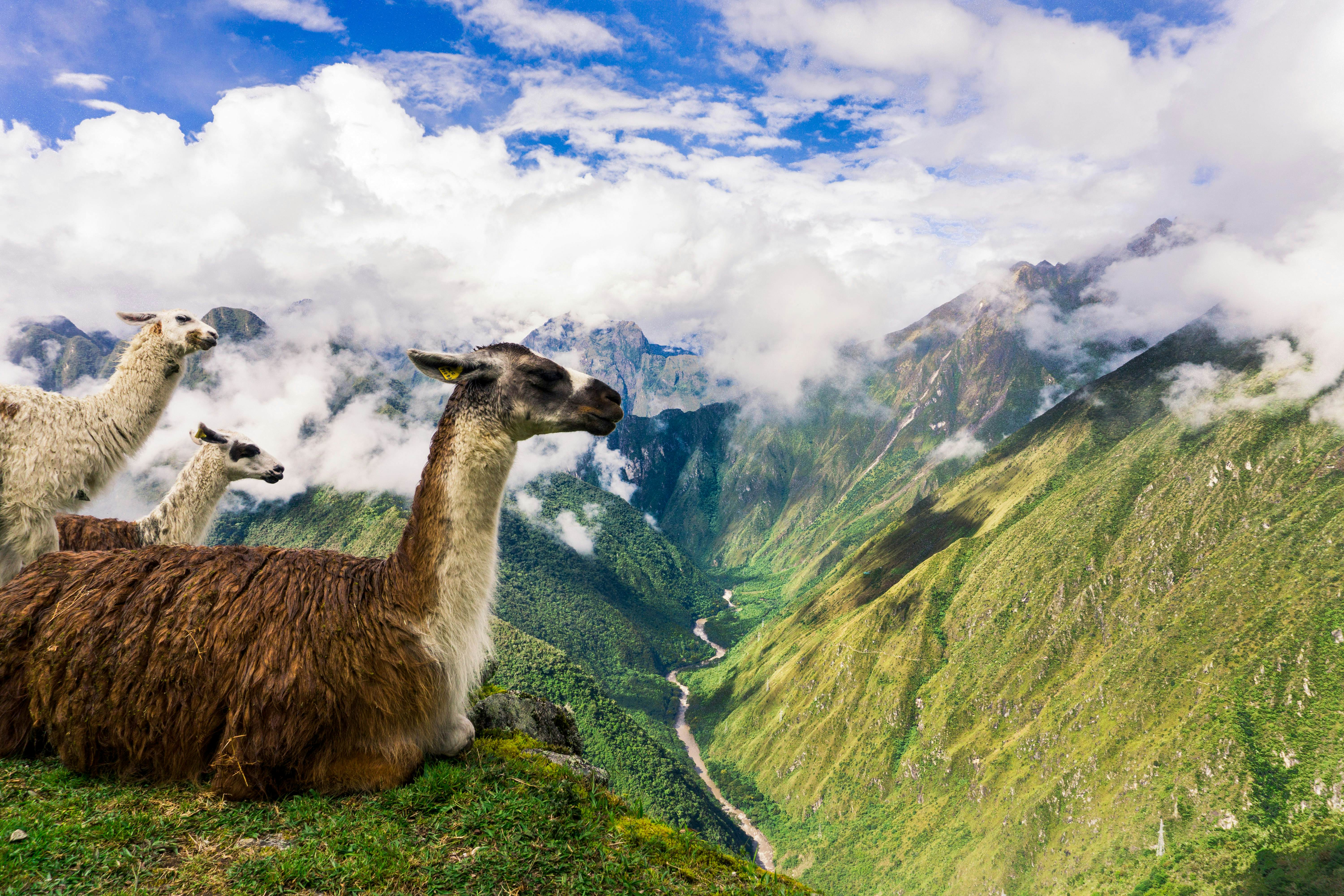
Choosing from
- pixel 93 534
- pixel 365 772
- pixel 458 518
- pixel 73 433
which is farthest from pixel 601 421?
pixel 93 534

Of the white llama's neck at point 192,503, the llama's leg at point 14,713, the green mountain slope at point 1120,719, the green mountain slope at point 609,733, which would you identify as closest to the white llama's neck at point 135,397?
the white llama's neck at point 192,503

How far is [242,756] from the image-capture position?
22.0 feet

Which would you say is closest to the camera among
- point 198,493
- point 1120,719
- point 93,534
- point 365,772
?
point 365,772

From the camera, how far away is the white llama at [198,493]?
1232cm

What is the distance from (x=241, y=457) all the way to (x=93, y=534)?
322 cm

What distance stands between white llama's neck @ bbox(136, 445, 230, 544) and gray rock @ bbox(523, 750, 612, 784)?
9450mm

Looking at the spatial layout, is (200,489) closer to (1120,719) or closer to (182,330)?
(182,330)

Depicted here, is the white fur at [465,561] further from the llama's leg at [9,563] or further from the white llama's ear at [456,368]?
the llama's leg at [9,563]

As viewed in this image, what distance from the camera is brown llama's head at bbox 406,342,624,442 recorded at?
761 cm

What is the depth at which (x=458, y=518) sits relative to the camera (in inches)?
290

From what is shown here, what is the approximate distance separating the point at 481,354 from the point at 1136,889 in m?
158

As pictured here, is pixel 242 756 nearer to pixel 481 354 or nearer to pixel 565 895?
pixel 565 895

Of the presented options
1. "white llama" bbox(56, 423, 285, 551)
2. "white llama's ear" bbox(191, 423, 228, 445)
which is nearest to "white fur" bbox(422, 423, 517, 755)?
"white llama" bbox(56, 423, 285, 551)

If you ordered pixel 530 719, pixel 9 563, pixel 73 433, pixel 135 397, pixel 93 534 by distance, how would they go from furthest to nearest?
pixel 93 534
pixel 530 719
pixel 135 397
pixel 73 433
pixel 9 563
